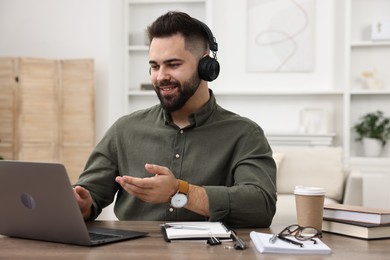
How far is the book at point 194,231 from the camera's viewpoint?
4.52ft

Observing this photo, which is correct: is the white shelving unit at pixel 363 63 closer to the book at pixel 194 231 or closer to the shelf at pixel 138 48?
the shelf at pixel 138 48

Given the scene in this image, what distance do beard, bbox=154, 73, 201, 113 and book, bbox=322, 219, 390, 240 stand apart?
0.65m

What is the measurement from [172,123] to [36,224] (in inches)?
27.6

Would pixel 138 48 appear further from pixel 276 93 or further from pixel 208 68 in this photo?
pixel 208 68

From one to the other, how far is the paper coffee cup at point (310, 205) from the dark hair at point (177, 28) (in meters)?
0.68

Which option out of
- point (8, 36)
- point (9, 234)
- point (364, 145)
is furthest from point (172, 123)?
point (8, 36)

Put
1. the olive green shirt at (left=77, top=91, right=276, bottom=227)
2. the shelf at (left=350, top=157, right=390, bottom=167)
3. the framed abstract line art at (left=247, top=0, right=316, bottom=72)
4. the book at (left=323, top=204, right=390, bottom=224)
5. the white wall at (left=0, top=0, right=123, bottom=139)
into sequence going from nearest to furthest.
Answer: the book at (left=323, top=204, right=390, bottom=224)
the olive green shirt at (left=77, top=91, right=276, bottom=227)
the shelf at (left=350, top=157, right=390, bottom=167)
the framed abstract line art at (left=247, top=0, right=316, bottom=72)
the white wall at (left=0, top=0, right=123, bottom=139)

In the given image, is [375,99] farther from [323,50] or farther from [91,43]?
[91,43]

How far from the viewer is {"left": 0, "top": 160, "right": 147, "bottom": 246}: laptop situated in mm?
1303

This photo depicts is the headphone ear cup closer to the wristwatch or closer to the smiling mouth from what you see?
the smiling mouth

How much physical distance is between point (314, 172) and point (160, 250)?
315cm

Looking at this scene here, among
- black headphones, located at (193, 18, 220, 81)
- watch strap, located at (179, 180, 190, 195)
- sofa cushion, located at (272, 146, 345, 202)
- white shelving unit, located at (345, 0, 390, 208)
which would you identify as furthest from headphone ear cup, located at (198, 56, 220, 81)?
white shelving unit, located at (345, 0, 390, 208)

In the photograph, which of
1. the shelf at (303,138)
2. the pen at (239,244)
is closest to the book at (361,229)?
the pen at (239,244)

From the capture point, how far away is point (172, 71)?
1.87 meters
